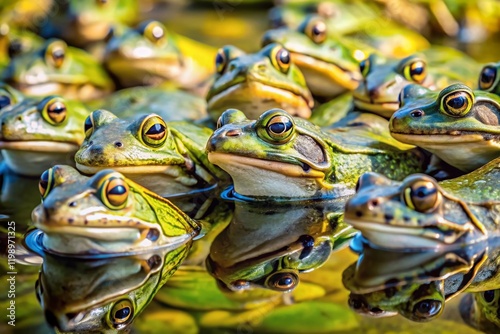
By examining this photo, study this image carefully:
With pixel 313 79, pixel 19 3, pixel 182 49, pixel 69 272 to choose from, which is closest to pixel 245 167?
pixel 69 272

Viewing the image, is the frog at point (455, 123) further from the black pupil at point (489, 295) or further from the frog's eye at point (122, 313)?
the frog's eye at point (122, 313)

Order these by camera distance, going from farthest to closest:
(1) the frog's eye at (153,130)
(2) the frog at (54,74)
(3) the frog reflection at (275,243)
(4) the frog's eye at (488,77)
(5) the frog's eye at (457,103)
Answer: (2) the frog at (54,74) → (4) the frog's eye at (488,77) → (1) the frog's eye at (153,130) → (5) the frog's eye at (457,103) → (3) the frog reflection at (275,243)

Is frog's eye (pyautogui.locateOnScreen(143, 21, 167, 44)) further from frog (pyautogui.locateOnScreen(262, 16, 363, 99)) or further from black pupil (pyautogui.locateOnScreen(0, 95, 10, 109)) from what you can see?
black pupil (pyautogui.locateOnScreen(0, 95, 10, 109))

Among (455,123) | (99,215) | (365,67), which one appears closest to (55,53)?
(365,67)

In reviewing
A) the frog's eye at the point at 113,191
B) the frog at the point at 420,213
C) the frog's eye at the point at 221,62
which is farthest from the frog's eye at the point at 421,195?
the frog's eye at the point at 221,62

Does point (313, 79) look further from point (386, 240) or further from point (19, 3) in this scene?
point (19, 3)

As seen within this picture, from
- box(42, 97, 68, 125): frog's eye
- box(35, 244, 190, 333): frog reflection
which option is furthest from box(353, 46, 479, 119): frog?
box(42, 97, 68, 125): frog's eye

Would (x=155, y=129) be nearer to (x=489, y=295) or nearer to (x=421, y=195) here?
(x=421, y=195)
